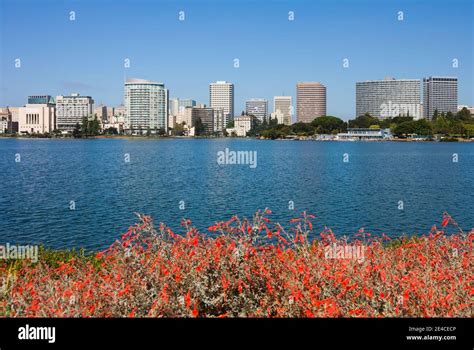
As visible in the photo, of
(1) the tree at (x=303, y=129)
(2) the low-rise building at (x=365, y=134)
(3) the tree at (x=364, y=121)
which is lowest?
(2) the low-rise building at (x=365, y=134)

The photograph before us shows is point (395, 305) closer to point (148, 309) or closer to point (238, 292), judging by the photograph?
point (238, 292)

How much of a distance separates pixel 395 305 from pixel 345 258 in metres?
1.42

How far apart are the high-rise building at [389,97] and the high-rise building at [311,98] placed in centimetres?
1474

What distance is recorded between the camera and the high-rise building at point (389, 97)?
170 m

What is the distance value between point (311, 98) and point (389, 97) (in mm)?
28041

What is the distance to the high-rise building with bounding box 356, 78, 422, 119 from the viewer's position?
16988 centimetres

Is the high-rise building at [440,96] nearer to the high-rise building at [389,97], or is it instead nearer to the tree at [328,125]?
the high-rise building at [389,97]

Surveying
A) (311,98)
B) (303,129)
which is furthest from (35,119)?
(311,98)

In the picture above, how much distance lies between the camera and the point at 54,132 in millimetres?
191875

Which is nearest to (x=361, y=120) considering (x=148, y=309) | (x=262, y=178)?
(x=262, y=178)

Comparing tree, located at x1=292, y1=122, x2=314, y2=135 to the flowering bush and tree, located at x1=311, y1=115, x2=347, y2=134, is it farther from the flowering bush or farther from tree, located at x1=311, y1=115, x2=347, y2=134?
the flowering bush

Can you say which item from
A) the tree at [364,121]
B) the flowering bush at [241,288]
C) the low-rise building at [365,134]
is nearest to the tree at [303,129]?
the low-rise building at [365,134]

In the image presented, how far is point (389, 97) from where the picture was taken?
581 feet

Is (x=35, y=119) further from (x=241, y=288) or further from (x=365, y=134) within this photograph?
(x=241, y=288)
